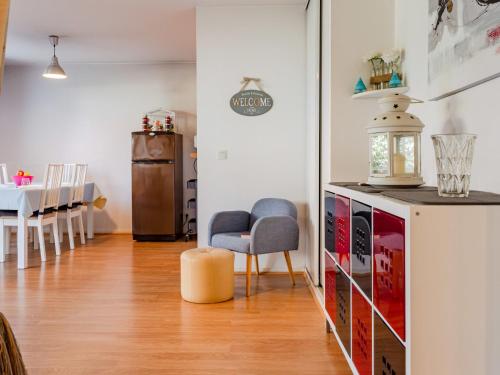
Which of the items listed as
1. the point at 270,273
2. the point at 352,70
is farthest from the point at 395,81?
the point at 270,273

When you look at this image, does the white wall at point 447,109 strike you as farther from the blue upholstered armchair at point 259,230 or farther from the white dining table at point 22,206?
the white dining table at point 22,206

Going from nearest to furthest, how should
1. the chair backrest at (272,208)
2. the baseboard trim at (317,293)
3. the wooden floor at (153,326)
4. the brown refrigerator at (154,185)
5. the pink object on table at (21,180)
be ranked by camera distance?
the wooden floor at (153,326) → the baseboard trim at (317,293) → the chair backrest at (272,208) → the pink object on table at (21,180) → the brown refrigerator at (154,185)

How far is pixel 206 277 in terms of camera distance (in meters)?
3.39

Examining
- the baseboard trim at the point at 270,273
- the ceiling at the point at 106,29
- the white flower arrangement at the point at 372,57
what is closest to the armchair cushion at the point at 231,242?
the baseboard trim at the point at 270,273

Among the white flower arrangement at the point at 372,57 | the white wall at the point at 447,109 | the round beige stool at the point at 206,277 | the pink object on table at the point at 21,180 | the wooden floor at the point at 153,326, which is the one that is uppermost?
the white flower arrangement at the point at 372,57

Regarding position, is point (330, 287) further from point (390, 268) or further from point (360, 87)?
point (360, 87)

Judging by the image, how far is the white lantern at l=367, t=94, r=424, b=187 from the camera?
2035mm

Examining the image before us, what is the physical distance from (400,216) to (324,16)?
251cm

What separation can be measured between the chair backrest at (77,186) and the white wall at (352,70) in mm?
3833

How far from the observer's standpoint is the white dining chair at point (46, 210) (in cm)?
479

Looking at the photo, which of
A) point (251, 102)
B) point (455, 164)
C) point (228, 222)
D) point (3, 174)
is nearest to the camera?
point (455, 164)

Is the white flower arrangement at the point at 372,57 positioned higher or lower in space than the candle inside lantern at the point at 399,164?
higher

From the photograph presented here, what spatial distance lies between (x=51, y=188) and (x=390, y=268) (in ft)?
14.6

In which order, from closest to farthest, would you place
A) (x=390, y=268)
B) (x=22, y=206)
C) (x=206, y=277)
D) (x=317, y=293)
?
(x=390, y=268) → (x=206, y=277) → (x=317, y=293) → (x=22, y=206)
